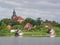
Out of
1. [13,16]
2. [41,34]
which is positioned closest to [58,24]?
[41,34]

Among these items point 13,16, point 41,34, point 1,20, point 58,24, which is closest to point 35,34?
point 41,34

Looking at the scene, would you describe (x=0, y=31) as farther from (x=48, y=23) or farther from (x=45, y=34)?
(x=48, y=23)

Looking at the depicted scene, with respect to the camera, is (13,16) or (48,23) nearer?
(48,23)

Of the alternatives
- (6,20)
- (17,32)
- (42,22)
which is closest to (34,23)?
(42,22)

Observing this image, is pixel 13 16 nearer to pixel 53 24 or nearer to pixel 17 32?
pixel 53 24

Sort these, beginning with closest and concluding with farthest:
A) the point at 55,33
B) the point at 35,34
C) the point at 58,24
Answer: the point at 35,34, the point at 55,33, the point at 58,24

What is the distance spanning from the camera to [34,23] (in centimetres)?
9756

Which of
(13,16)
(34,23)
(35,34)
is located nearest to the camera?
(35,34)

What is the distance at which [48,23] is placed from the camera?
312 ft

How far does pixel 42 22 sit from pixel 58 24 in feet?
31.5

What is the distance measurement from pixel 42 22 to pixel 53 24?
472 cm

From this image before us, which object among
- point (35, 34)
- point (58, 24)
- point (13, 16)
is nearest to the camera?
point (35, 34)

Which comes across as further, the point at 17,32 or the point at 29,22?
the point at 29,22

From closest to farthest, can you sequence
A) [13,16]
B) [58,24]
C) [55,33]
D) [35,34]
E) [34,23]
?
[35,34], [55,33], [58,24], [34,23], [13,16]
